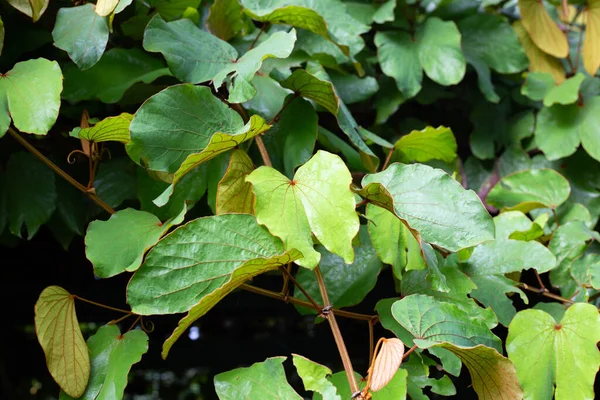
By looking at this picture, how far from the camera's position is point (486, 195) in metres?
1.05

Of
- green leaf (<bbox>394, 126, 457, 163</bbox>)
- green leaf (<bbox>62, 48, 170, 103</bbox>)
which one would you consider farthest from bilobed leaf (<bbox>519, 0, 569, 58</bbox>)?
green leaf (<bbox>62, 48, 170, 103</bbox>)

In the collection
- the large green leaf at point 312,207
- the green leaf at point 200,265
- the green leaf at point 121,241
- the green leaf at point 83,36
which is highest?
the green leaf at point 83,36

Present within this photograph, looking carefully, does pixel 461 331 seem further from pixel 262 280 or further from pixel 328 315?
pixel 262 280

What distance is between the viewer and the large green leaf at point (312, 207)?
54 cm

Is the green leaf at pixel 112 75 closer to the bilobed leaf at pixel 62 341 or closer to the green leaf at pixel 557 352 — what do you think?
the bilobed leaf at pixel 62 341

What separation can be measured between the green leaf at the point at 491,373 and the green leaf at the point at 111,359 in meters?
0.32

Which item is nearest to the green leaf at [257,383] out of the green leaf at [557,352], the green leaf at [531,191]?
the green leaf at [557,352]

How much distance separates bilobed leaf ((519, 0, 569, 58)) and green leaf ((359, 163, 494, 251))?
647mm

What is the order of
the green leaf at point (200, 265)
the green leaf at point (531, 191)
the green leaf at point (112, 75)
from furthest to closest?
the green leaf at point (531, 191) → the green leaf at point (112, 75) → the green leaf at point (200, 265)

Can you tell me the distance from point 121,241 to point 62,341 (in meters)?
0.13

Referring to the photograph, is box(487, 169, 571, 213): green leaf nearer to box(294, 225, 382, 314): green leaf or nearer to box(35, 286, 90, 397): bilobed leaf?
box(294, 225, 382, 314): green leaf

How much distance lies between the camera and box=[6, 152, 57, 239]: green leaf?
31.3 inches

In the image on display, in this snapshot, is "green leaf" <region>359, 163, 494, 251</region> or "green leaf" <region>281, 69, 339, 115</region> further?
"green leaf" <region>281, 69, 339, 115</region>

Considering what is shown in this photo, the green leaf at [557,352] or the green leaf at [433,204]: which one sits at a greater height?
the green leaf at [433,204]
